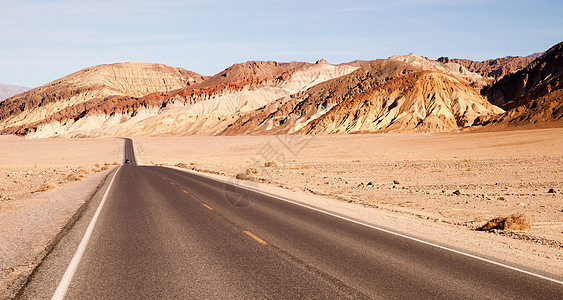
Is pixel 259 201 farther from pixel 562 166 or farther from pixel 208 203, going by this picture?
pixel 562 166

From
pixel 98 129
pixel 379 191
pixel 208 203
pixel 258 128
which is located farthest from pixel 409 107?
pixel 98 129

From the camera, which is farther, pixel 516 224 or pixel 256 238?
pixel 516 224

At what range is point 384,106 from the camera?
111 m

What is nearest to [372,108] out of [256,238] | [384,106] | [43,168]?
[384,106]

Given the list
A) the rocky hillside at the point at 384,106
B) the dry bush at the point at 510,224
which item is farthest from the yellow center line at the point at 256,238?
the rocky hillside at the point at 384,106

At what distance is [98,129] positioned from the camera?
609ft

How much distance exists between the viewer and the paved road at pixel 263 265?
19.3 feet

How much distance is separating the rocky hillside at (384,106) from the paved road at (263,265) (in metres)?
91.0

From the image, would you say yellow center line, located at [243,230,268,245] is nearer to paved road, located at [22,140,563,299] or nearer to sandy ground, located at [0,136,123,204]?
paved road, located at [22,140,563,299]

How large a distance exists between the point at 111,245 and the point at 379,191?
584 inches

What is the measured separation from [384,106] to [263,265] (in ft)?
356

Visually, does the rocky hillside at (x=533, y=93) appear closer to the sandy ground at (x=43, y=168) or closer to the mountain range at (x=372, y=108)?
the mountain range at (x=372, y=108)

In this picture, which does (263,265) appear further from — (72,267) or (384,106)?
(384,106)

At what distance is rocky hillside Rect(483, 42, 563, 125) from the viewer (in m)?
75.7
